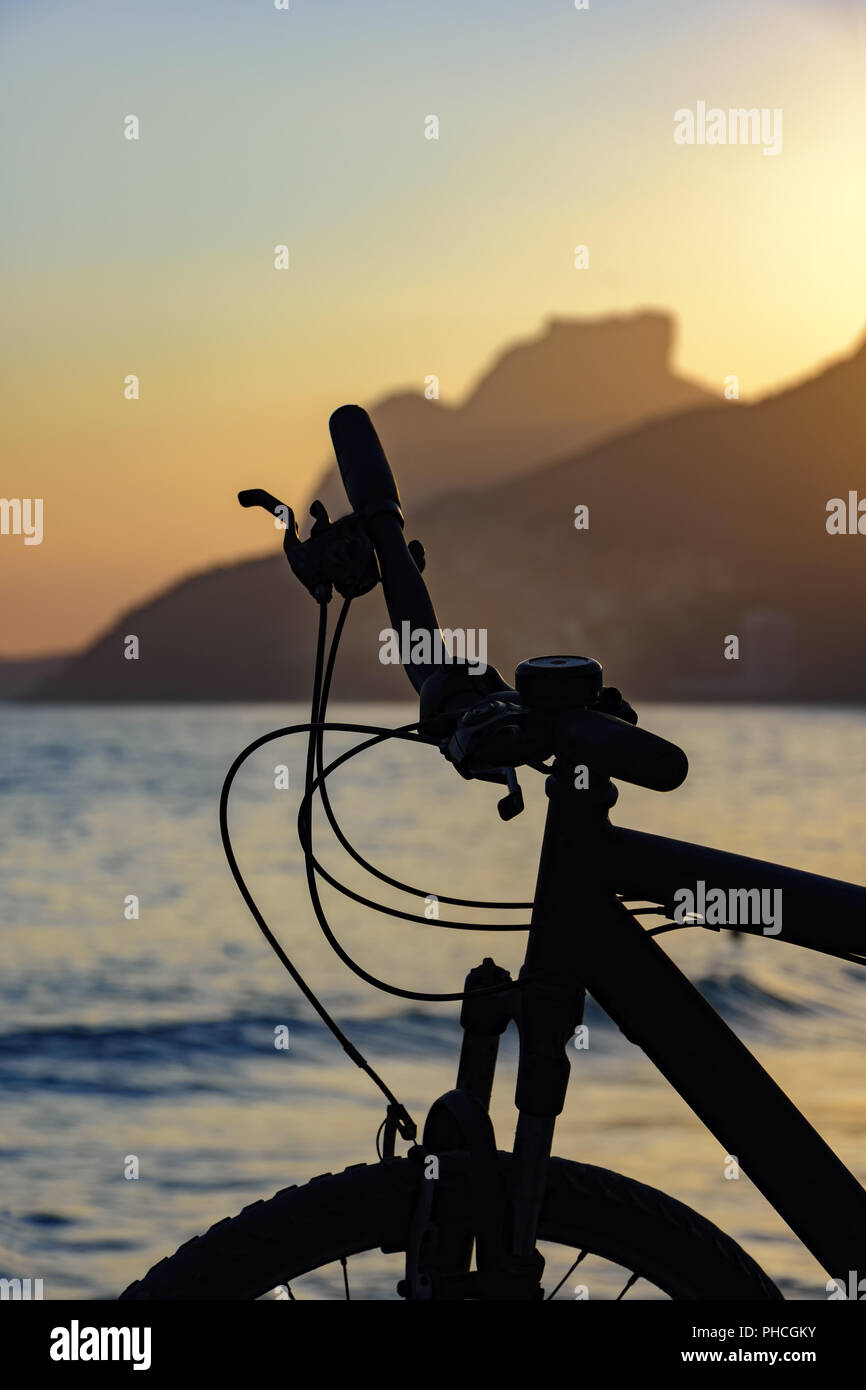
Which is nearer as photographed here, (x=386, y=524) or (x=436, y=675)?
(x=436, y=675)

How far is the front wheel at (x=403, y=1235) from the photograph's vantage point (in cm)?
209

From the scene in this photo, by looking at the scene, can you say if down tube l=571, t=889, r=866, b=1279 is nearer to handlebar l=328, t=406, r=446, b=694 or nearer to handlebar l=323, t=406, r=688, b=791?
handlebar l=323, t=406, r=688, b=791

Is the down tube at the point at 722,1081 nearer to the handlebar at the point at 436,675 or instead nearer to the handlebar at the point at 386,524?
Answer: the handlebar at the point at 436,675

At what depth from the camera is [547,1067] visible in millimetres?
2133

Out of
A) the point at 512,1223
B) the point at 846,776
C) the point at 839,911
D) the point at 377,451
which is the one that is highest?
the point at 846,776

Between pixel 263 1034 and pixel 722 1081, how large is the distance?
33.8 feet

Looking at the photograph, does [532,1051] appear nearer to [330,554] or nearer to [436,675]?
[436,675]

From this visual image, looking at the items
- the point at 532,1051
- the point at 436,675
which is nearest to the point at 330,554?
the point at 436,675

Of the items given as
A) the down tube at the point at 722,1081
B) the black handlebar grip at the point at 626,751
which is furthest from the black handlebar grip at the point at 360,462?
the down tube at the point at 722,1081

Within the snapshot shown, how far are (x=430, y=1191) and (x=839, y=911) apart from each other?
70cm

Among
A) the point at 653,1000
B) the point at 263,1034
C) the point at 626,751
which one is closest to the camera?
the point at 626,751
